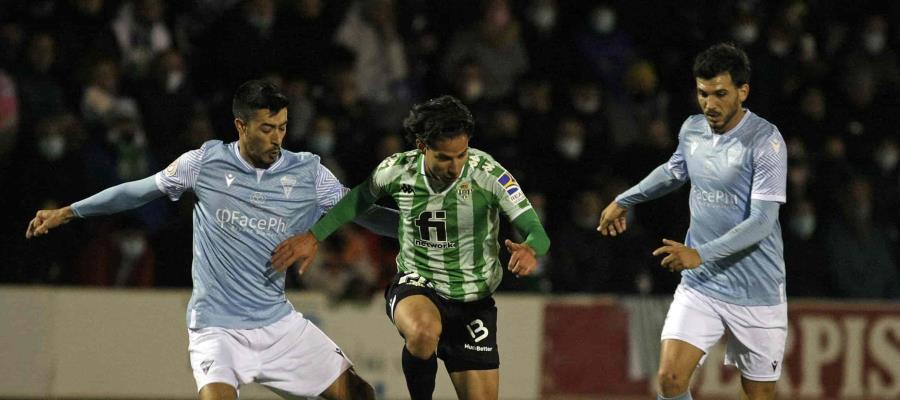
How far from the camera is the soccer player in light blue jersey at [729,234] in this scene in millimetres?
6773

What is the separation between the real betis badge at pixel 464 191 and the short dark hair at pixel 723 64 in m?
1.35

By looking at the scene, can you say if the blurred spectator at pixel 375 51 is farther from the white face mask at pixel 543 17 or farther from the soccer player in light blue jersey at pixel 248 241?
the soccer player in light blue jersey at pixel 248 241

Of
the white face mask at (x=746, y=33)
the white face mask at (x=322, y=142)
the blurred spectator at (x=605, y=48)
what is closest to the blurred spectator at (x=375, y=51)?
the white face mask at (x=322, y=142)

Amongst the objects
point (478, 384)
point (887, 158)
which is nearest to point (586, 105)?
point (887, 158)

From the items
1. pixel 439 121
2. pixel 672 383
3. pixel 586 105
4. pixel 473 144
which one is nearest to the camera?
pixel 439 121

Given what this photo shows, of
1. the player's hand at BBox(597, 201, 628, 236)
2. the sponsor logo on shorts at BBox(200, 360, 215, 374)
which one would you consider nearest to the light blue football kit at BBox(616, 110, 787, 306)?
the player's hand at BBox(597, 201, 628, 236)

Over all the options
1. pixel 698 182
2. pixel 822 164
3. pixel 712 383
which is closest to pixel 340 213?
pixel 698 182

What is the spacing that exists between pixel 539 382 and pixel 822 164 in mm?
3781

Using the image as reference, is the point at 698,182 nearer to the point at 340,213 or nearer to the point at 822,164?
the point at 340,213

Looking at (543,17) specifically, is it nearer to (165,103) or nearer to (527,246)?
(165,103)

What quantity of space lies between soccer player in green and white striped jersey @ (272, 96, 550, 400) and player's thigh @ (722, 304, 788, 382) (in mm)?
1297

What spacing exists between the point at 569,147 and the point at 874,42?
4.14 meters

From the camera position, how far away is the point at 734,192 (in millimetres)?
6891

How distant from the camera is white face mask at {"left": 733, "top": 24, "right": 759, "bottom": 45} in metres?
13.5
